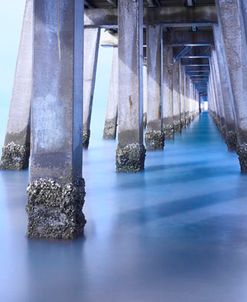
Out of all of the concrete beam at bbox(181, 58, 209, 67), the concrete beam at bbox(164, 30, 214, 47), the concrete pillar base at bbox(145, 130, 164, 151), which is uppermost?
the concrete beam at bbox(181, 58, 209, 67)

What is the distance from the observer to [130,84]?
870 centimetres

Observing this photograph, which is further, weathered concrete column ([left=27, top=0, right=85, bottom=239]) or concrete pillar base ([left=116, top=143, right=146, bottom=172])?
concrete pillar base ([left=116, top=143, right=146, bottom=172])

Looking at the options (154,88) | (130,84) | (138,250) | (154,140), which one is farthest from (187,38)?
(138,250)

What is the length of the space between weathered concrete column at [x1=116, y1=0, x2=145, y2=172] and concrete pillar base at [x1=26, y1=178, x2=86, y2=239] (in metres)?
4.60

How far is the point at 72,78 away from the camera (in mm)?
4266

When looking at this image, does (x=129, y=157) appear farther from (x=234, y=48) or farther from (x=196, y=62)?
(x=196, y=62)

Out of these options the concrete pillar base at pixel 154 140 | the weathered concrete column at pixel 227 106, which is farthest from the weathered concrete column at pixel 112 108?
the weathered concrete column at pixel 227 106

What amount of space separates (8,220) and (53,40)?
2026 mm

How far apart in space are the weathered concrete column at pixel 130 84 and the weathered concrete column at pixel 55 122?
4280mm

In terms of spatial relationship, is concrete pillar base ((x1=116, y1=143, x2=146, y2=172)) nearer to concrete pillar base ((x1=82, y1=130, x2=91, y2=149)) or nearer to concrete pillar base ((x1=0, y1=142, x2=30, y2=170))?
concrete pillar base ((x1=0, y1=142, x2=30, y2=170))

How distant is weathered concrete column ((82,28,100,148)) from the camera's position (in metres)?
14.4

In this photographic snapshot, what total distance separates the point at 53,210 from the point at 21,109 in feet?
16.3

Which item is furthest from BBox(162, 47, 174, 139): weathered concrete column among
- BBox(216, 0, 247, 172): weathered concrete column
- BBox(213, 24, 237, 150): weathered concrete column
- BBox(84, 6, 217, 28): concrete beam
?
BBox(216, 0, 247, 172): weathered concrete column

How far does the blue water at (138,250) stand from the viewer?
3096 millimetres
